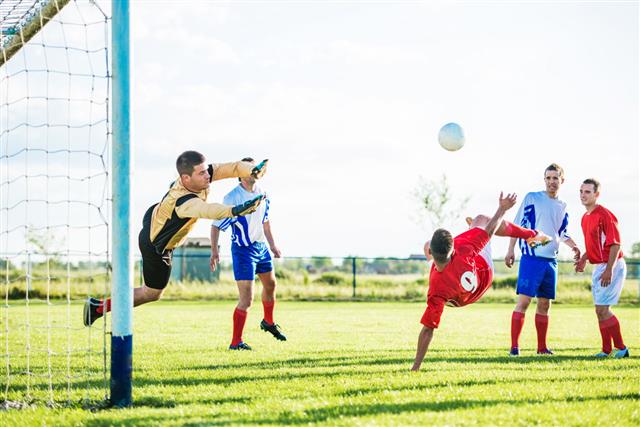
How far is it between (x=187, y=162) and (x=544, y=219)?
16.7ft

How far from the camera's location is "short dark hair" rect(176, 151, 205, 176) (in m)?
6.84

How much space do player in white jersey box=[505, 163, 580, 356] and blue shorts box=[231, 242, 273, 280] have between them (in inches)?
138

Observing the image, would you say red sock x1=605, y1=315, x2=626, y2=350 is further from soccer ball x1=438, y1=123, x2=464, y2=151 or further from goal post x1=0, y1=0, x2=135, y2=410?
goal post x1=0, y1=0, x2=135, y2=410

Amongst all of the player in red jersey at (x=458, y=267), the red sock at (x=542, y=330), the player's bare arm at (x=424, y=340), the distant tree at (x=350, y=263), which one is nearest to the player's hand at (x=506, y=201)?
the player in red jersey at (x=458, y=267)

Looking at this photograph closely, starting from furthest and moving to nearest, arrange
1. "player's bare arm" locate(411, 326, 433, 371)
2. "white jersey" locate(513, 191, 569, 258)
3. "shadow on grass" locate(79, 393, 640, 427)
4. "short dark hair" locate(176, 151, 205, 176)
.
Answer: "white jersey" locate(513, 191, 569, 258), "player's bare arm" locate(411, 326, 433, 371), "short dark hair" locate(176, 151, 205, 176), "shadow on grass" locate(79, 393, 640, 427)

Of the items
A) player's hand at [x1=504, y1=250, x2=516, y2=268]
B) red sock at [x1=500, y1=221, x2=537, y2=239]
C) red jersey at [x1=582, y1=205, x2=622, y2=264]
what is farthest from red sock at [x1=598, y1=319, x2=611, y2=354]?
red sock at [x1=500, y1=221, x2=537, y2=239]

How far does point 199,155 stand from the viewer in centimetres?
695

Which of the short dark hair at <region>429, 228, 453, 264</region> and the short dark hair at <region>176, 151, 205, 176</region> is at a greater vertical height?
the short dark hair at <region>176, 151, 205, 176</region>

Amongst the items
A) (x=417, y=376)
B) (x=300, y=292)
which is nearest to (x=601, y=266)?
(x=417, y=376)

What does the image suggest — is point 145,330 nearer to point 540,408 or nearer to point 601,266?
point 601,266

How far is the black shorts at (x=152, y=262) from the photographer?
25.4 feet

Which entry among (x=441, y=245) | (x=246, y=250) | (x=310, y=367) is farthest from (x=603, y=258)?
(x=246, y=250)

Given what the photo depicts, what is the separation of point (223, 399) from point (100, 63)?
2851mm

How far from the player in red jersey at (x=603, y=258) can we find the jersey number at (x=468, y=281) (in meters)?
2.81
